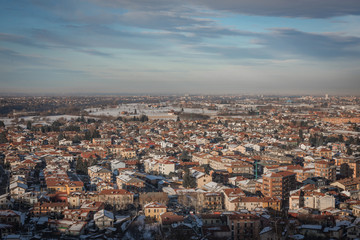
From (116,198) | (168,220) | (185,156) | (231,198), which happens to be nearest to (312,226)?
(231,198)

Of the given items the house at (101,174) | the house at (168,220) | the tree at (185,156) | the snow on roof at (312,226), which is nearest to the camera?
the snow on roof at (312,226)

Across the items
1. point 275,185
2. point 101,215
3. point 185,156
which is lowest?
point 185,156

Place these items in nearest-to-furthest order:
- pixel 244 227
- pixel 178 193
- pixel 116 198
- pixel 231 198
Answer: pixel 244 227
pixel 231 198
pixel 116 198
pixel 178 193

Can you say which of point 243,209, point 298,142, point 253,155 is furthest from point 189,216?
point 298,142

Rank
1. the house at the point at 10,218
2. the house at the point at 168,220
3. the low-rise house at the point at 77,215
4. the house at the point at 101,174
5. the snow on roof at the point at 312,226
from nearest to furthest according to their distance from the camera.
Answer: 1. the snow on roof at the point at 312,226
2. the house at the point at 168,220
3. the house at the point at 10,218
4. the low-rise house at the point at 77,215
5. the house at the point at 101,174

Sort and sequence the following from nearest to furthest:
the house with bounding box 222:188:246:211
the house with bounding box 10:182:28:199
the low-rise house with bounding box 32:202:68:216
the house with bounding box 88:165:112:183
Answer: the low-rise house with bounding box 32:202:68:216 < the house with bounding box 222:188:246:211 < the house with bounding box 10:182:28:199 < the house with bounding box 88:165:112:183

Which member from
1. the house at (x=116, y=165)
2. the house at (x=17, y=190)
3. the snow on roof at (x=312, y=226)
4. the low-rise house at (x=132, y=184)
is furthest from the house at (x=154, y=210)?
the house at (x=116, y=165)

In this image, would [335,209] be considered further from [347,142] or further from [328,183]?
[347,142]

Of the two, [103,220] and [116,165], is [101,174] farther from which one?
[103,220]

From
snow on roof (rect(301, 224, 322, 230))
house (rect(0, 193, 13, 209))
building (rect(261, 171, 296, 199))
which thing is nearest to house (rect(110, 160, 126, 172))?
house (rect(0, 193, 13, 209))

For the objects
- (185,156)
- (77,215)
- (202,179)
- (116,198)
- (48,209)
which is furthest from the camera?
(185,156)

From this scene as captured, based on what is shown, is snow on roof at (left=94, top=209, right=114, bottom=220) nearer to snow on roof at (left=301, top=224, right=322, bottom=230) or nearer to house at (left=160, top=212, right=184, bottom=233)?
house at (left=160, top=212, right=184, bottom=233)

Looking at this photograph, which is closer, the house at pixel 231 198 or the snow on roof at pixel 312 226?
the snow on roof at pixel 312 226

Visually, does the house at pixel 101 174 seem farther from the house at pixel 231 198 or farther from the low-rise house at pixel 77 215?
the house at pixel 231 198
